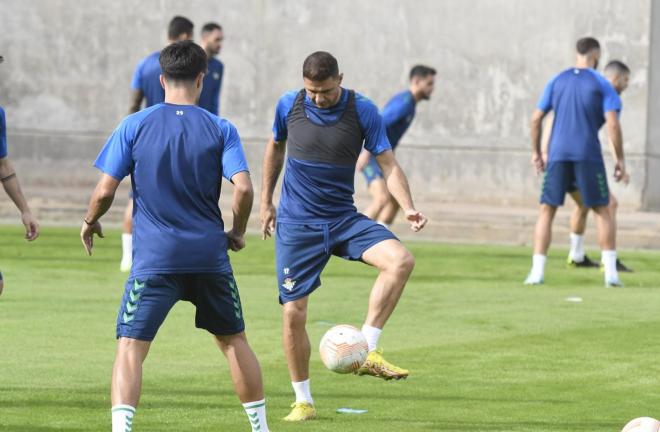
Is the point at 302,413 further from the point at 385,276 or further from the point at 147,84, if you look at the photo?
the point at 147,84

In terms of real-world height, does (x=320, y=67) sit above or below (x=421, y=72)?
above

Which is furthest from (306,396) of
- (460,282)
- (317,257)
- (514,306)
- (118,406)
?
(460,282)

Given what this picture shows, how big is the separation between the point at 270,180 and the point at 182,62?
2.35 metres

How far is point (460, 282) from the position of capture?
15.8 metres

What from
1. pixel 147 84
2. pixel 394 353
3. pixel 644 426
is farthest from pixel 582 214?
pixel 644 426

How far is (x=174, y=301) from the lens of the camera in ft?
25.0

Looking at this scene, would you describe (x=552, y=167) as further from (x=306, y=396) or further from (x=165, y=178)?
(x=165, y=178)

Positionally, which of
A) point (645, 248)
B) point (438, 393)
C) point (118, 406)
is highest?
point (118, 406)

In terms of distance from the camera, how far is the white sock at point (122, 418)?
7359mm

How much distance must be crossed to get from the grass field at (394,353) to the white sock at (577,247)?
0.43 meters

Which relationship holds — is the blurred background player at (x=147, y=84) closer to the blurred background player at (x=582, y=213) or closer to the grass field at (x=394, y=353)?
the grass field at (x=394, y=353)

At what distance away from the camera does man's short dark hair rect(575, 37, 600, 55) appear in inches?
608

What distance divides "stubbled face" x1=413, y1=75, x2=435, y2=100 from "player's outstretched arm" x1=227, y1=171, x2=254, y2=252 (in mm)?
9630

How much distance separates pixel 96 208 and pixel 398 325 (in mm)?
5402
